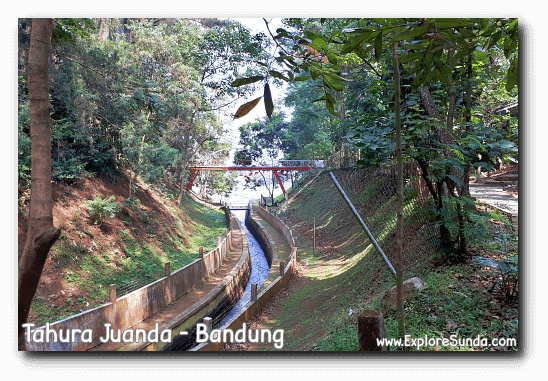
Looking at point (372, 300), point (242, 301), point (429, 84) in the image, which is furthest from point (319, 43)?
point (242, 301)

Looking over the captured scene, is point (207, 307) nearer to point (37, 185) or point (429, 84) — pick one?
point (37, 185)

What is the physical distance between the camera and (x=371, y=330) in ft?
6.77

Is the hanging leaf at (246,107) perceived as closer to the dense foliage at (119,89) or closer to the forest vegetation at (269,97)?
the forest vegetation at (269,97)

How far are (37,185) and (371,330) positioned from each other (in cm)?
283

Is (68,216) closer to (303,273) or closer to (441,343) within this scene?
(303,273)

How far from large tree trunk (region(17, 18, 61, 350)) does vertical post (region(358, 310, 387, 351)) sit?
8.16 ft

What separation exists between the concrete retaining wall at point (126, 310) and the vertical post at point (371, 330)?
138 inches

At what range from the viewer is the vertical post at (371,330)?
6.73 ft

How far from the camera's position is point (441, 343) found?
8.20 ft

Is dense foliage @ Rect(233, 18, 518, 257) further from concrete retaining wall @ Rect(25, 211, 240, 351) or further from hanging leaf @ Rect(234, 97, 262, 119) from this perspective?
concrete retaining wall @ Rect(25, 211, 240, 351)

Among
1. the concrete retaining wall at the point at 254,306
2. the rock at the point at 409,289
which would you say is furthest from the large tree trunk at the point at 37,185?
the rock at the point at 409,289

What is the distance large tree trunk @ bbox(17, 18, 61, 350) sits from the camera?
7.61ft
